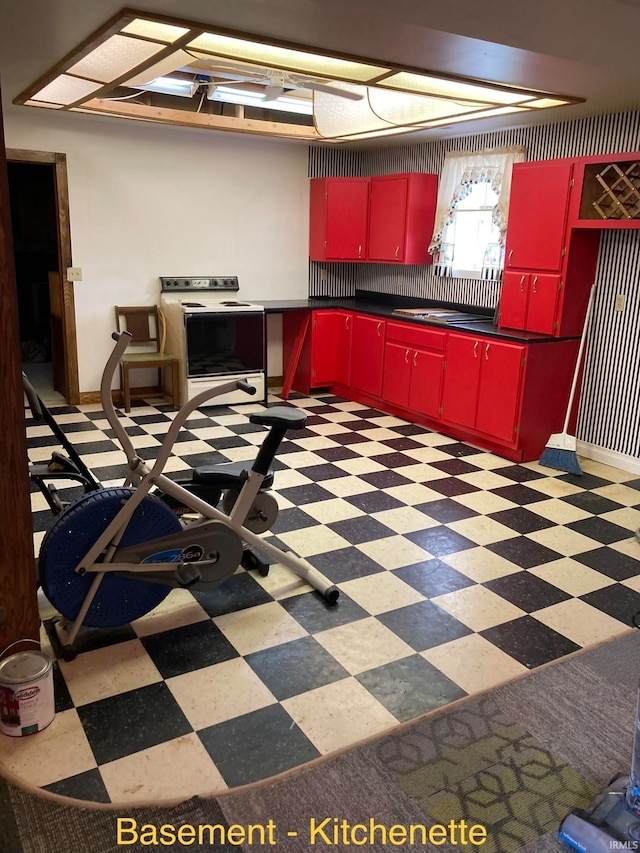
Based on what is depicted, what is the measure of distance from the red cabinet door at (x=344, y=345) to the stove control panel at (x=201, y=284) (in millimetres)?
1070

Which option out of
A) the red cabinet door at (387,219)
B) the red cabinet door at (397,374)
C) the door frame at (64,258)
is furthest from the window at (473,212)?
the door frame at (64,258)

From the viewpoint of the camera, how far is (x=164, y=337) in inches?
247

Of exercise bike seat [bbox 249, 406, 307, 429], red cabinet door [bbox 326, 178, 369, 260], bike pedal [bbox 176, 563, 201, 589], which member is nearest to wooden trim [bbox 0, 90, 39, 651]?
bike pedal [bbox 176, 563, 201, 589]

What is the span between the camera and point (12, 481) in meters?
2.20

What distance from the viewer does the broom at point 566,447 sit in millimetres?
4746

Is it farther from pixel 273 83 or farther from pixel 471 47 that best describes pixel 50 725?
pixel 273 83

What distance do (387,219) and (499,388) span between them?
230cm

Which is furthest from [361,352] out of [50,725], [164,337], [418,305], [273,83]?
[50,725]

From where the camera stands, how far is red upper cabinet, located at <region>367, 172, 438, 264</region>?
6102mm

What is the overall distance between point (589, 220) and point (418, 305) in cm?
223

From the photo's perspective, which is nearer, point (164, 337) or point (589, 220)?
point (589, 220)

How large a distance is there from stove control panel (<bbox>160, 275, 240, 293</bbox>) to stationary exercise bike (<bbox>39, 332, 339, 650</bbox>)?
12.5 feet

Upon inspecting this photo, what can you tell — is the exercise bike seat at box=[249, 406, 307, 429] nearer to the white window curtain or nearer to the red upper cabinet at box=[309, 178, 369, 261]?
the white window curtain

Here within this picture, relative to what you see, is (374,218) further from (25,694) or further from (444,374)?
(25,694)
